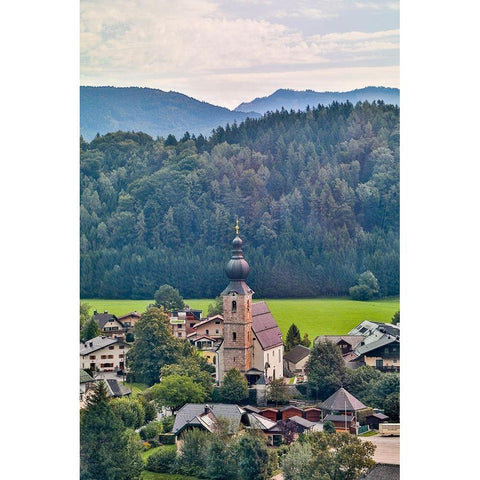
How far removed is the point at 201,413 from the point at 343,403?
1906mm

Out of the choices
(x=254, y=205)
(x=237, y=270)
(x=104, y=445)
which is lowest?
(x=104, y=445)

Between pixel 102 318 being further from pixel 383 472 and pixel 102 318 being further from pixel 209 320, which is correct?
pixel 383 472

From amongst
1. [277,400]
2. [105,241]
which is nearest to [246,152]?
[105,241]

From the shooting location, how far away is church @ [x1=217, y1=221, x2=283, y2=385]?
17.8 m

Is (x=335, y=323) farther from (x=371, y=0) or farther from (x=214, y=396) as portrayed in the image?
(x=371, y=0)

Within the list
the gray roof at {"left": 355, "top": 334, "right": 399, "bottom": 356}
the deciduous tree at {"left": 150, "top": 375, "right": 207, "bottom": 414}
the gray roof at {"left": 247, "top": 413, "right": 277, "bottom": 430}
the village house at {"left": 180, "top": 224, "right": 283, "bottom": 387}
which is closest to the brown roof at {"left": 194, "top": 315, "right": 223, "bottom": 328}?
the village house at {"left": 180, "top": 224, "right": 283, "bottom": 387}

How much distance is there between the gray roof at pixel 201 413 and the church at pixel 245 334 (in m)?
0.39

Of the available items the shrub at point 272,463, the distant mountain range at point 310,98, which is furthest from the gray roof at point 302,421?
the distant mountain range at point 310,98

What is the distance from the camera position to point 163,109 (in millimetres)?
18438

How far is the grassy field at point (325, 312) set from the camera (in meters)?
17.6

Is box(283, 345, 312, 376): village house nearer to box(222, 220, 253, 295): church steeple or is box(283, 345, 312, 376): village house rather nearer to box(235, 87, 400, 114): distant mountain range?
box(222, 220, 253, 295): church steeple

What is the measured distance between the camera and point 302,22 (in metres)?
17.6

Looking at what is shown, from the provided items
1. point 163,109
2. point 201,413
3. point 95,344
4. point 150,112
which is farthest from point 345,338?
point 150,112

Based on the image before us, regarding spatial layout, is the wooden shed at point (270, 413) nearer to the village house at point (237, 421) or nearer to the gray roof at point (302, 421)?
the village house at point (237, 421)
